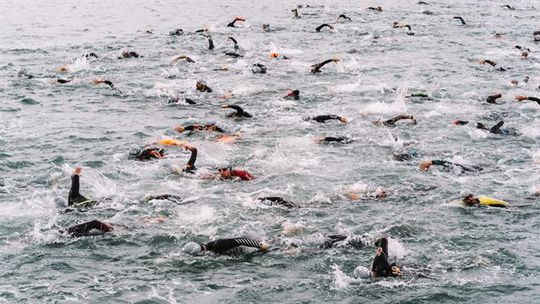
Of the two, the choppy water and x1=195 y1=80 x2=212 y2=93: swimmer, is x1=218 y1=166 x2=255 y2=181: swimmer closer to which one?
the choppy water

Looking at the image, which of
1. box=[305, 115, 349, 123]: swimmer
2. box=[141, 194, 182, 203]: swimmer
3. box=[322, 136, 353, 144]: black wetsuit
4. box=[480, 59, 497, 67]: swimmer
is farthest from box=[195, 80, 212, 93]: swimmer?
box=[480, 59, 497, 67]: swimmer

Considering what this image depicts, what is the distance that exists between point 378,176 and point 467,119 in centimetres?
745

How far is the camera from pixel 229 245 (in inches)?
524

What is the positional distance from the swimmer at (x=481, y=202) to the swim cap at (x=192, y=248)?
736 cm

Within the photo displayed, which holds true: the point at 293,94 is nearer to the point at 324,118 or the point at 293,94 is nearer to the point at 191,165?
the point at 324,118

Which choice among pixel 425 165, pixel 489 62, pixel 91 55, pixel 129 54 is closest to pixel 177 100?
pixel 129 54

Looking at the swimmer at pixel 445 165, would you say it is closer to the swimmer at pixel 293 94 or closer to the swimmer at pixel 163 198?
the swimmer at pixel 163 198

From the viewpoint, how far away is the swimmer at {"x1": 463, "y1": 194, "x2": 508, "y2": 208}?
15.7m

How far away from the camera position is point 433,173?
720 inches

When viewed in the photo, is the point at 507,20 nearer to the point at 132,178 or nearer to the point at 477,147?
the point at 477,147

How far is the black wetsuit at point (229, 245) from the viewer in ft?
43.7

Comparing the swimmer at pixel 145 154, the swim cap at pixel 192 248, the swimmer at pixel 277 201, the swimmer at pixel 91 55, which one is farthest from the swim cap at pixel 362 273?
the swimmer at pixel 91 55

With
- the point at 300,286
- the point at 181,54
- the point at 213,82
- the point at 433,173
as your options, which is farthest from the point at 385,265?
the point at 181,54

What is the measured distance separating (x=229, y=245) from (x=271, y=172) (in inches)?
217
